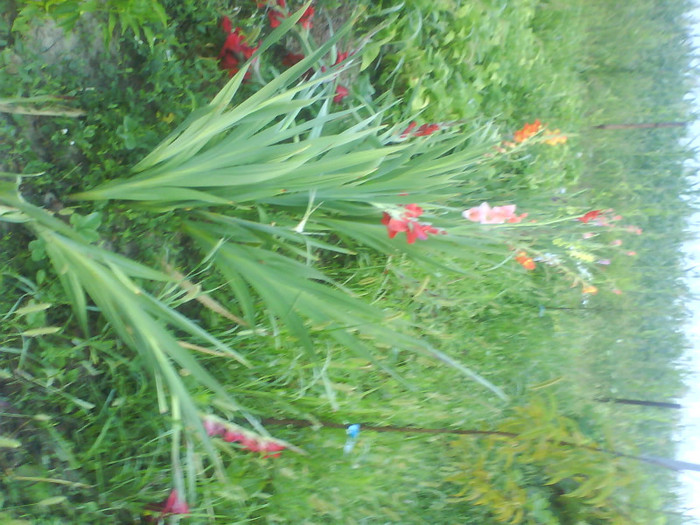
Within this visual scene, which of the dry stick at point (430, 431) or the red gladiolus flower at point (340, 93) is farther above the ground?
the red gladiolus flower at point (340, 93)

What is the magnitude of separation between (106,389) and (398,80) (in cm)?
149

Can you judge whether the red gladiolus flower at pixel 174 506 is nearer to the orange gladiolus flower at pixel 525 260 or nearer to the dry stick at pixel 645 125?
the orange gladiolus flower at pixel 525 260

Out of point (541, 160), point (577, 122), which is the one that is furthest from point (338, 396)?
point (577, 122)

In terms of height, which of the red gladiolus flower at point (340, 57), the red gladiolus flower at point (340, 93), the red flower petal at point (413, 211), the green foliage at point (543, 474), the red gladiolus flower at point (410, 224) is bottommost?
the green foliage at point (543, 474)

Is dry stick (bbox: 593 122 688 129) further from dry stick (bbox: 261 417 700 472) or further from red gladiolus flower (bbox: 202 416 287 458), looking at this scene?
red gladiolus flower (bbox: 202 416 287 458)

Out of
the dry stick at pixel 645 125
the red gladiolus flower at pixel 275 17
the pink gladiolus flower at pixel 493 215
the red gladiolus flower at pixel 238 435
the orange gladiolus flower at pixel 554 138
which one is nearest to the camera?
the red gladiolus flower at pixel 238 435

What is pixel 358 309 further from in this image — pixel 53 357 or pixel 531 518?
pixel 531 518

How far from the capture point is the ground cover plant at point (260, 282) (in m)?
1.20

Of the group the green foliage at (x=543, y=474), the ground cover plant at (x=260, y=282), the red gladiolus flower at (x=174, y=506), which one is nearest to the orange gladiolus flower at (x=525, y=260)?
the ground cover plant at (x=260, y=282)

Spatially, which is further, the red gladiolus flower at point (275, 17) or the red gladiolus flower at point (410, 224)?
the red gladiolus flower at point (275, 17)

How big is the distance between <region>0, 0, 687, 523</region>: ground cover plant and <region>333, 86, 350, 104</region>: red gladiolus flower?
0.01 metres

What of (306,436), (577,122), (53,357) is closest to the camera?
(53,357)

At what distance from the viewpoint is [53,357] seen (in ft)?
3.95

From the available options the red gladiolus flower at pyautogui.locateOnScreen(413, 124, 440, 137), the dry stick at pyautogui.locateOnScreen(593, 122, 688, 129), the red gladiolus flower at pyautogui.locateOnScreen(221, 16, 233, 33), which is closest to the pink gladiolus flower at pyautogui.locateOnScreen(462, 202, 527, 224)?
the red gladiolus flower at pyautogui.locateOnScreen(413, 124, 440, 137)
